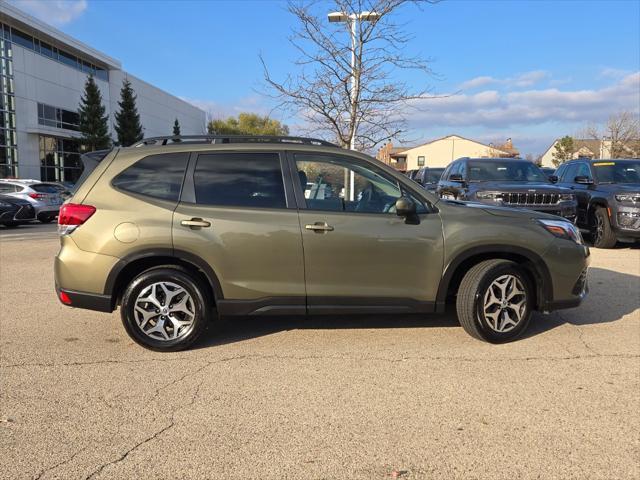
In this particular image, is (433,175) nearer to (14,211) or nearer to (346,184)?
(14,211)

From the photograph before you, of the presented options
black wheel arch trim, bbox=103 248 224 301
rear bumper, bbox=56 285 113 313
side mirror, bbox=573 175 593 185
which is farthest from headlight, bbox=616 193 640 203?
rear bumper, bbox=56 285 113 313

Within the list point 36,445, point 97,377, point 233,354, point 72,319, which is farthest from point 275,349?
point 72,319

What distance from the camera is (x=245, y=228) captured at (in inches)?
162

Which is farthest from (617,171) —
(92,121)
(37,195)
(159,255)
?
(92,121)

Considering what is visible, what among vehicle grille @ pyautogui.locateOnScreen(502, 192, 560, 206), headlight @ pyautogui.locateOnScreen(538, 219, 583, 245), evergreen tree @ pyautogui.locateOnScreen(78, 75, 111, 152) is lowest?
headlight @ pyautogui.locateOnScreen(538, 219, 583, 245)

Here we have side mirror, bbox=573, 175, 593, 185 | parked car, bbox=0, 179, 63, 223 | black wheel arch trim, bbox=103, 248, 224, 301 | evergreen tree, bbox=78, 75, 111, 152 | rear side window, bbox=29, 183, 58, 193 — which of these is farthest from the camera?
evergreen tree, bbox=78, 75, 111, 152

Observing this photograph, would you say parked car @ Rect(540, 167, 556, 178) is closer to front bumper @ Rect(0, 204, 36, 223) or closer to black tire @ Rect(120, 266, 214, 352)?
black tire @ Rect(120, 266, 214, 352)

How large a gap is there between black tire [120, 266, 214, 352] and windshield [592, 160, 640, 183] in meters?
9.61

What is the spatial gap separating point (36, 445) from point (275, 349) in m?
1.98

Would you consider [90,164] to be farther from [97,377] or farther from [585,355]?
[585,355]

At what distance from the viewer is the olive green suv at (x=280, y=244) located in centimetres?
412

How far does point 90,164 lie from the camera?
182 inches

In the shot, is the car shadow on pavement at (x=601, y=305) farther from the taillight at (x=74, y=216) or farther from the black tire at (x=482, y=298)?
the taillight at (x=74, y=216)

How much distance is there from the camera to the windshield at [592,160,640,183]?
10.3 meters
